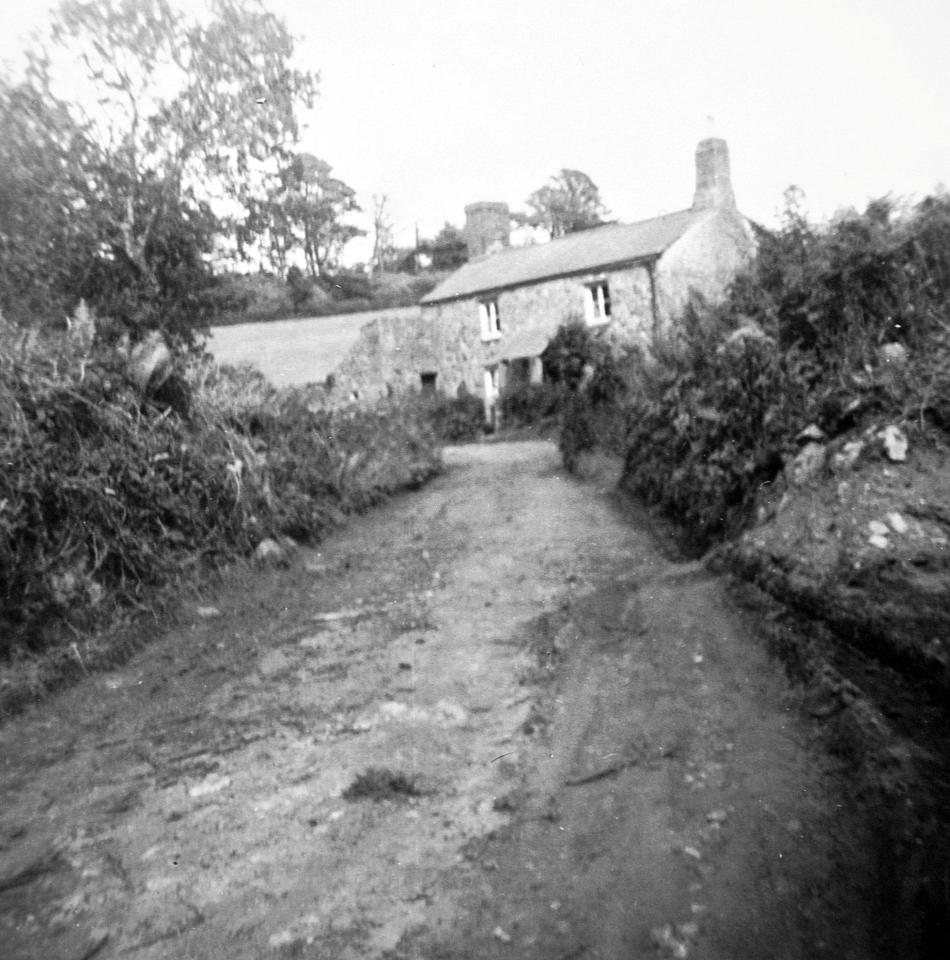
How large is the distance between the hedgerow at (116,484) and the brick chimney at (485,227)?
24.5 meters

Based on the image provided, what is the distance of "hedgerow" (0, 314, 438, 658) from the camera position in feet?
22.3

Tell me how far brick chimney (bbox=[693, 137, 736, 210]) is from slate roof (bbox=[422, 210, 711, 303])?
46 centimetres

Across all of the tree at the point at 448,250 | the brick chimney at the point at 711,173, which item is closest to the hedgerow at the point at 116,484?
the brick chimney at the point at 711,173

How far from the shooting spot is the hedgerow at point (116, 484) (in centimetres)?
679

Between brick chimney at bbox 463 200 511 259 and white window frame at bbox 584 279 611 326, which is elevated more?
brick chimney at bbox 463 200 511 259

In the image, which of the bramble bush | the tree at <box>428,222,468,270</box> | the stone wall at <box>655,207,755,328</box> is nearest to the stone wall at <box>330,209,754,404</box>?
the stone wall at <box>655,207,755,328</box>

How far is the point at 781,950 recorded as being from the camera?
306cm

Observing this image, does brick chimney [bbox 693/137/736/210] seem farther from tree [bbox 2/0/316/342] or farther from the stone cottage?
tree [bbox 2/0/316/342]

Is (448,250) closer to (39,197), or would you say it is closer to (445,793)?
(39,197)

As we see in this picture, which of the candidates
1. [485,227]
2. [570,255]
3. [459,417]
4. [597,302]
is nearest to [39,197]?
[459,417]

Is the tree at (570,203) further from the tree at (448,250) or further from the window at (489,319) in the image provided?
the window at (489,319)

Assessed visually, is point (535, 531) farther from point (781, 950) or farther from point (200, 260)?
point (200, 260)

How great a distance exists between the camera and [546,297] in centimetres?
2636

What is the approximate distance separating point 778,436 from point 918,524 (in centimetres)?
187
